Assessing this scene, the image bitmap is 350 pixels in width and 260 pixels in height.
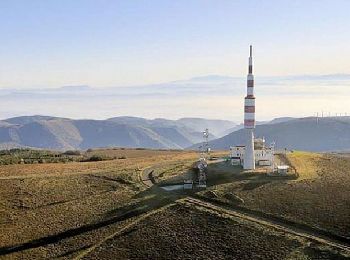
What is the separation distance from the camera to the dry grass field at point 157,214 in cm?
5078

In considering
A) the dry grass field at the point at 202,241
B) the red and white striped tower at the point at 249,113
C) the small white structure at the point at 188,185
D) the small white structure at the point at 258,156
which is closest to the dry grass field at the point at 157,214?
the dry grass field at the point at 202,241

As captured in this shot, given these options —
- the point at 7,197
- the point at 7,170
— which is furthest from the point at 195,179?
the point at 7,170

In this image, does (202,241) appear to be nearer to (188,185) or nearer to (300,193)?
(188,185)

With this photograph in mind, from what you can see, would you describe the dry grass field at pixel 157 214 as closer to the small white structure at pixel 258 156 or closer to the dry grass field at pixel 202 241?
the dry grass field at pixel 202 241

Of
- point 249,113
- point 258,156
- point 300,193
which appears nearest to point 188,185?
point 249,113

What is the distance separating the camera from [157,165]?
85.3 m

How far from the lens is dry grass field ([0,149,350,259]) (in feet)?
167

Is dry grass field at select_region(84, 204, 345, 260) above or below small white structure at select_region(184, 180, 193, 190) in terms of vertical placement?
below

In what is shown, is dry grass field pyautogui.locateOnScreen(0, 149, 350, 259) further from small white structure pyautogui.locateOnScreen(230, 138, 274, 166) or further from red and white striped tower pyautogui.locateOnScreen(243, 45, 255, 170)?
red and white striped tower pyautogui.locateOnScreen(243, 45, 255, 170)

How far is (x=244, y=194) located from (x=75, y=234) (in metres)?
21.2

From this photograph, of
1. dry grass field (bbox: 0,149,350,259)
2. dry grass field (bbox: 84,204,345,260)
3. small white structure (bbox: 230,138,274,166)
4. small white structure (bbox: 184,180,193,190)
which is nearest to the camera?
dry grass field (bbox: 84,204,345,260)

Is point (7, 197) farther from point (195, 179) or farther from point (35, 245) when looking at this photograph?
point (195, 179)

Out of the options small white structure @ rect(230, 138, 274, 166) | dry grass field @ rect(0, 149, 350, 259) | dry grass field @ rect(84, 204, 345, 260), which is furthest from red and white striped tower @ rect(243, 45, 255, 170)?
dry grass field @ rect(84, 204, 345, 260)

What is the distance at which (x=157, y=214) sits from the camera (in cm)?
5916
